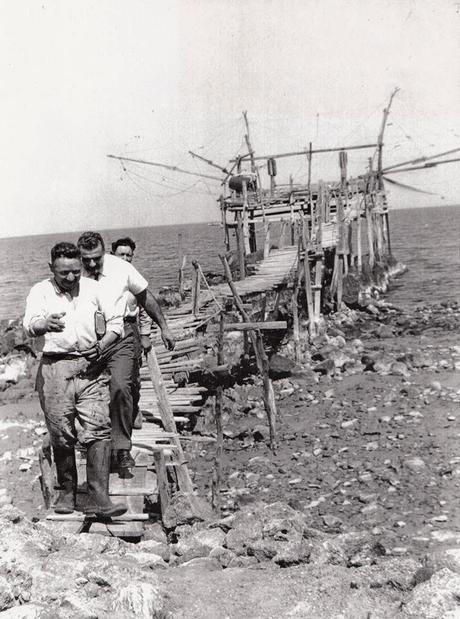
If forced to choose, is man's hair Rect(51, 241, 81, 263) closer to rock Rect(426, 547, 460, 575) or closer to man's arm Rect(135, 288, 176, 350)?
man's arm Rect(135, 288, 176, 350)

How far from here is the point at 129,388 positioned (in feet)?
14.6

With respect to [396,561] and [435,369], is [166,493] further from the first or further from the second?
[435,369]

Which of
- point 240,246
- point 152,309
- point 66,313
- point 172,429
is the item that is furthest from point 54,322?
point 240,246

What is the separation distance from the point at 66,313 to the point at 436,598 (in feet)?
9.07

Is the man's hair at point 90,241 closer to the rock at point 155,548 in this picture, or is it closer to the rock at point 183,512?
the rock at point 155,548

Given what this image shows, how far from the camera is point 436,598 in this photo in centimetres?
310

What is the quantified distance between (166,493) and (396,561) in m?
2.56

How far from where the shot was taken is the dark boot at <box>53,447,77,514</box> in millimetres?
4309

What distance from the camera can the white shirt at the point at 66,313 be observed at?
13.3 ft

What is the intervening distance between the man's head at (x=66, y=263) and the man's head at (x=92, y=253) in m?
0.55

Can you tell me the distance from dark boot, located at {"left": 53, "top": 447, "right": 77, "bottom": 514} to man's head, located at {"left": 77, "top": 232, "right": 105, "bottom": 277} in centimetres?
135

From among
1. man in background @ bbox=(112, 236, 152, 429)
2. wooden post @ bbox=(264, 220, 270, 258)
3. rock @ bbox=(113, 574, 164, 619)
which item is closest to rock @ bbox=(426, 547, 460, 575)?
rock @ bbox=(113, 574, 164, 619)

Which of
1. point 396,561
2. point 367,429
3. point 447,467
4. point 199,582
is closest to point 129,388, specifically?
point 199,582

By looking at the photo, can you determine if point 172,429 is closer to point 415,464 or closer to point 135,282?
point 135,282
